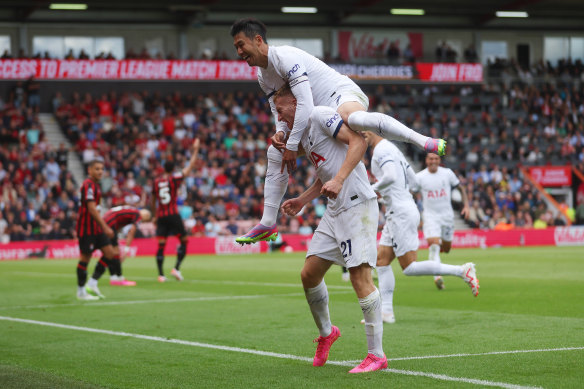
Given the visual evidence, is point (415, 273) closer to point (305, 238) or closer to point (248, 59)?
point (248, 59)

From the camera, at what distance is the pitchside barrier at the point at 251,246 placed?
30078 mm

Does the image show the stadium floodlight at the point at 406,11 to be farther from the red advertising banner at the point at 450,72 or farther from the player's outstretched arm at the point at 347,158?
the player's outstretched arm at the point at 347,158

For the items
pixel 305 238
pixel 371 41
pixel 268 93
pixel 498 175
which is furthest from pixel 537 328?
pixel 371 41

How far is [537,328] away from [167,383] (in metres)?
4.61

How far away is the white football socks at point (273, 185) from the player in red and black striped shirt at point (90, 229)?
649 cm

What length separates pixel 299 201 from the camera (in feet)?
23.9

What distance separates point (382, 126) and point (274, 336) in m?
3.50

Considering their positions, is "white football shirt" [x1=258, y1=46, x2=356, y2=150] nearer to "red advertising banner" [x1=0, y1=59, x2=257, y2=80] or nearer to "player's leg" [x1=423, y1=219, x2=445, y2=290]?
"player's leg" [x1=423, y1=219, x2=445, y2=290]

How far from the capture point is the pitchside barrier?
98.7 feet

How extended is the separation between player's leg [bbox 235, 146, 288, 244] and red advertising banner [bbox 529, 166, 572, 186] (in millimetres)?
36688

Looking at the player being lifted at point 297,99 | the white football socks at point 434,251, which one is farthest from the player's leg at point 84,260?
the player being lifted at point 297,99

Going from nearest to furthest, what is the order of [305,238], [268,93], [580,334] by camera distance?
[268,93] < [580,334] < [305,238]

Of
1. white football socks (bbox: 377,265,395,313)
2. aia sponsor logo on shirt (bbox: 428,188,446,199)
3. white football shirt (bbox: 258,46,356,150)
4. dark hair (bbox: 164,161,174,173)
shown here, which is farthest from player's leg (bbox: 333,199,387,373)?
dark hair (bbox: 164,161,174,173)

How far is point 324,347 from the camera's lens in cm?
736
